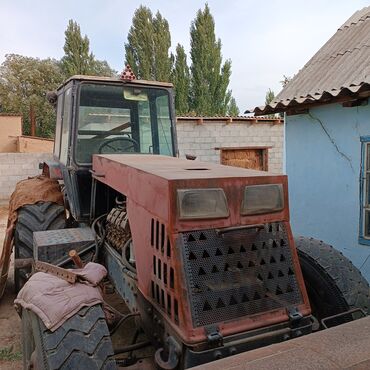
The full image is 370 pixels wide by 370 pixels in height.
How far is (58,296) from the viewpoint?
7.37 ft

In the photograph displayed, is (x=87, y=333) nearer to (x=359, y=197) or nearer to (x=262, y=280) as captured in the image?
(x=262, y=280)

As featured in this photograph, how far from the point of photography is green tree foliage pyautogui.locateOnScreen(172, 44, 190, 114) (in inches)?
1145

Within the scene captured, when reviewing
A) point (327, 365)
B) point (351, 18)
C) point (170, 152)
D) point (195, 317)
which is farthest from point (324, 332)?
point (351, 18)

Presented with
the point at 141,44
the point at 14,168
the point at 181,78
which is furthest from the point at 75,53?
the point at 14,168

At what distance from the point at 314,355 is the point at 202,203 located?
0.85 m

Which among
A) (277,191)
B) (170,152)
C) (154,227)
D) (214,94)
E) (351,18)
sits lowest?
(154,227)

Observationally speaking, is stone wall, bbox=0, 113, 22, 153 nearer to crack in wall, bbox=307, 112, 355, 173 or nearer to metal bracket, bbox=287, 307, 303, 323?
crack in wall, bbox=307, 112, 355, 173

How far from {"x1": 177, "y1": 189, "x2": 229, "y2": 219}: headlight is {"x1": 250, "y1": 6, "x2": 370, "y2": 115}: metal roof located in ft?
9.79

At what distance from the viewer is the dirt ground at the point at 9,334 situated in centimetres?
356

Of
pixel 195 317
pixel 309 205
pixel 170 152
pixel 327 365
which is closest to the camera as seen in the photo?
pixel 327 365

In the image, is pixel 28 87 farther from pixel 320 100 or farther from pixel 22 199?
pixel 320 100

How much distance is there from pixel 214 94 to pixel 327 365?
29.8 m

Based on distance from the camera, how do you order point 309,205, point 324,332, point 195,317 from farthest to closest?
point 309,205
point 195,317
point 324,332

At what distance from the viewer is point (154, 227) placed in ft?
7.44
